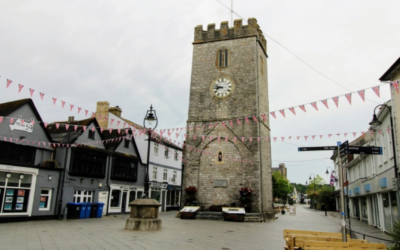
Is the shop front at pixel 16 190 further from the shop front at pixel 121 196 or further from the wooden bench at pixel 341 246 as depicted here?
the wooden bench at pixel 341 246

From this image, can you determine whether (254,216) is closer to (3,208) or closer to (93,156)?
(93,156)

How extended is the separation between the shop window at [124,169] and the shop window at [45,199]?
5681 mm

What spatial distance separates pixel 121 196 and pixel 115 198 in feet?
1.77

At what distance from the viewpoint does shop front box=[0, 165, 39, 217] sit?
16.7 m

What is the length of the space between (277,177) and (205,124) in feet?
160

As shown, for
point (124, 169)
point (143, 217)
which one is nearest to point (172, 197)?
point (124, 169)

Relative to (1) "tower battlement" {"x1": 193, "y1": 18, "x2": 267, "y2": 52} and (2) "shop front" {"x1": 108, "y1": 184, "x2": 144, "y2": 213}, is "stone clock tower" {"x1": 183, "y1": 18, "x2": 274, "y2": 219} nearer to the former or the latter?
(1) "tower battlement" {"x1": 193, "y1": 18, "x2": 267, "y2": 52}

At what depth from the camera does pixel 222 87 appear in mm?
24281

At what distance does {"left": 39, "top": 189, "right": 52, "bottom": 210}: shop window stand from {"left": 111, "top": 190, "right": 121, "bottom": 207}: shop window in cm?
602

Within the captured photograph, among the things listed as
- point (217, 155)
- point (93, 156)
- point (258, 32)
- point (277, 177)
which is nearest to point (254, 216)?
point (217, 155)

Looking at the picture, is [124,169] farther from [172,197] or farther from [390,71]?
[390,71]

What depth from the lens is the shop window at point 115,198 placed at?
2460 cm

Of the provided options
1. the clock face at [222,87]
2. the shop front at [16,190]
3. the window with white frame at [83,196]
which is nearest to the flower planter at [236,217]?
the clock face at [222,87]

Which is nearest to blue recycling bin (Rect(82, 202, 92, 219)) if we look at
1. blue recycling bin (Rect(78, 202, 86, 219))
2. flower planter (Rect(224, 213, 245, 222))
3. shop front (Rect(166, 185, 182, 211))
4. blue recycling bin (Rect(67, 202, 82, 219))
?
blue recycling bin (Rect(78, 202, 86, 219))
